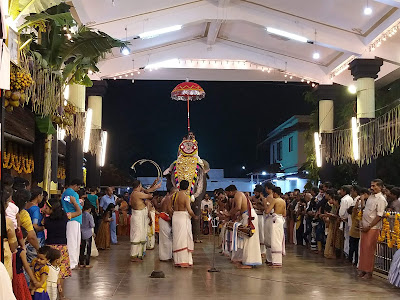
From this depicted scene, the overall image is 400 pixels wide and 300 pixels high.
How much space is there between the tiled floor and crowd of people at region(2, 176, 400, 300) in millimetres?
369

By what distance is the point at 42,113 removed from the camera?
34.9ft

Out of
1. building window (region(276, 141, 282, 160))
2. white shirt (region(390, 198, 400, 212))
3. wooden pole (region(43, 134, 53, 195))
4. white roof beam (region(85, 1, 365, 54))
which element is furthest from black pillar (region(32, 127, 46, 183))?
building window (region(276, 141, 282, 160))

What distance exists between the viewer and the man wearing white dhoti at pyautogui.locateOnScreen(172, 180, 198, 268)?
12.2 metres

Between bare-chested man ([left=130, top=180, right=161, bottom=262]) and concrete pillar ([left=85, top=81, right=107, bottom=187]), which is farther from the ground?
concrete pillar ([left=85, top=81, right=107, bottom=187])

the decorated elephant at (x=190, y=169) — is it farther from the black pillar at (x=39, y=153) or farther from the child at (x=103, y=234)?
Answer: the black pillar at (x=39, y=153)

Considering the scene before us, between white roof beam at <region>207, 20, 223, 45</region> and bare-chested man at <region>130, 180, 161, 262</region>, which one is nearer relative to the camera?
bare-chested man at <region>130, 180, 161, 262</region>

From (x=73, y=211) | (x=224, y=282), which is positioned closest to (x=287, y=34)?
(x=224, y=282)

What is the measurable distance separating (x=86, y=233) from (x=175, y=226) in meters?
1.78

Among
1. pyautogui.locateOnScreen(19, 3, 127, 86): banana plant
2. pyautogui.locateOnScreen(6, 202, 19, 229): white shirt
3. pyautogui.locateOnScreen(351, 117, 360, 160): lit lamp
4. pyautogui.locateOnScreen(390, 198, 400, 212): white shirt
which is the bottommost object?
pyautogui.locateOnScreen(6, 202, 19, 229): white shirt

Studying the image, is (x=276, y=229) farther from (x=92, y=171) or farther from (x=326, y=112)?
(x=92, y=171)

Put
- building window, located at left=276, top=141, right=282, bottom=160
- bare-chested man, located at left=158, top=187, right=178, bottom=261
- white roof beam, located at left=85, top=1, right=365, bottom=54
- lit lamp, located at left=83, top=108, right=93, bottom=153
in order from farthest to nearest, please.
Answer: building window, located at left=276, top=141, right=282, bottom=160
white roof beam, located at left=85, top=1, right=365, bottom=54
lit lamp, located at left=83, top=108, right=93, bottom=153
bare-chested man, located at left=158, top=187, right=178, bottom=261

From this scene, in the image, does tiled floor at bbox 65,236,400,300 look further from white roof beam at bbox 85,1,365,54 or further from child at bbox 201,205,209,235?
child at bbox 201,205,209,235

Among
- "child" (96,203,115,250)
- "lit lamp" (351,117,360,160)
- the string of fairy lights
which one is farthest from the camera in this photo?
the string of fairy lights

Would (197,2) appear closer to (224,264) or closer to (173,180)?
(173,180)
